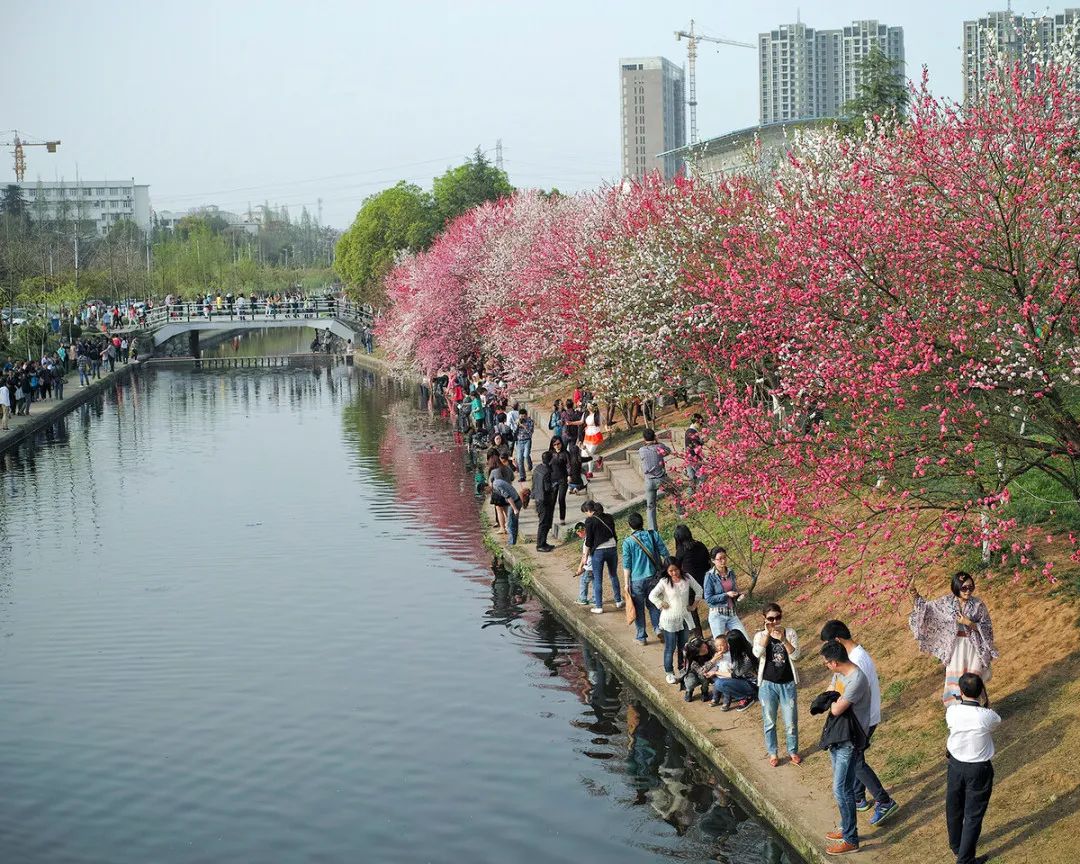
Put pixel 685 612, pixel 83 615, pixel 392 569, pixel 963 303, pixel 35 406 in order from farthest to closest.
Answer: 1. pixel 35 406
2. pixel 392 569
3. pixel 83 615
4. pixel 685 612
5. pixel 963 303

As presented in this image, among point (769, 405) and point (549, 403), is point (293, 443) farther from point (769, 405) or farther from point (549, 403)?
point (769, 405)

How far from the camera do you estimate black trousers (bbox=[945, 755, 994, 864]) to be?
11.1 meters

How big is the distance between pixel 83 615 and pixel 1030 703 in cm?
1556

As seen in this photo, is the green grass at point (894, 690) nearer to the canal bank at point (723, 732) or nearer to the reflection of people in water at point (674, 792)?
the canal bank at point (723, 732)

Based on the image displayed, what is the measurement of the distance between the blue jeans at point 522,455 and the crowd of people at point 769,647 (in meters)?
5.46

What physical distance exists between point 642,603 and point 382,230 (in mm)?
82821

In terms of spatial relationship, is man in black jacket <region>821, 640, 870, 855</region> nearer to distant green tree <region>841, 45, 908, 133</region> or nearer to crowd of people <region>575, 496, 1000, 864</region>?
crowd of people <region>575, 496, 1000, 864</region>

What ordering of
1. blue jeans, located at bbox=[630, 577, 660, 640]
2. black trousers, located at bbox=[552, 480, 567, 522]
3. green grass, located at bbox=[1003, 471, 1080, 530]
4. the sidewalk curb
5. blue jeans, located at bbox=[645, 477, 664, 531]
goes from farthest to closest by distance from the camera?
black trousers, located at bbox=[552, 480, 567, 522], blue jeans, located at bbox=[645, 477, 664, 531], blue jeans, located at bbox=[630, 577, 660, 640], green grass, located at bbox=[1003, 471, 1080, 530], the sidewalk curb

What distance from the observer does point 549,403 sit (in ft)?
159

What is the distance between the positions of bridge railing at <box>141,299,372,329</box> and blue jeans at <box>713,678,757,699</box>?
8398 cm

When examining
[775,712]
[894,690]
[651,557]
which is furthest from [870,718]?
[651,557]

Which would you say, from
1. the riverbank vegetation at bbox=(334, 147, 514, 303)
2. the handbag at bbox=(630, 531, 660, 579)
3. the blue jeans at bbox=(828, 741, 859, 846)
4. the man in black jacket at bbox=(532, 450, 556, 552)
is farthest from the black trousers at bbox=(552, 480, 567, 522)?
the riverbank vegetation at bbox=(334, 147, 514, 303)

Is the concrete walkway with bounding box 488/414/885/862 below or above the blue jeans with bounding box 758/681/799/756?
below

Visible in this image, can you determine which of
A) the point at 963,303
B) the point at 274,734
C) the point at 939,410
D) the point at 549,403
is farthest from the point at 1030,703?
the point at 549,403
